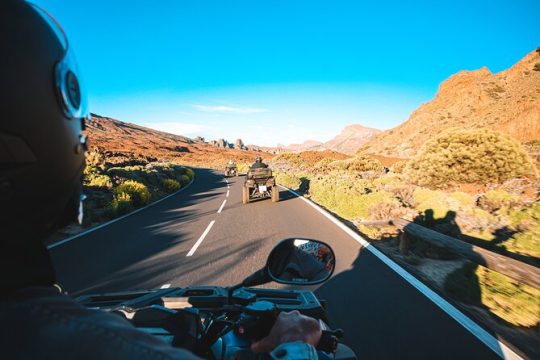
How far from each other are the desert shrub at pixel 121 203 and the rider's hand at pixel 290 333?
35.1 feet

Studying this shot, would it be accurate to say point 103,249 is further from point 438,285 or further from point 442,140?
point 442,140

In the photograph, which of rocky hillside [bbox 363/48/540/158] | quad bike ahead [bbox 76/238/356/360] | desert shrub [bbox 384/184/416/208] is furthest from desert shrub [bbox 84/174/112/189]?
rocky hillside [bbox 363/48/540/158]

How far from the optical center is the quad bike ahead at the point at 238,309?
134 cm

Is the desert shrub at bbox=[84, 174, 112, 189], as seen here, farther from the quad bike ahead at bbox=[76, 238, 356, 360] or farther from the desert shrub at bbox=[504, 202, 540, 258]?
the desert shrub at bbox=[504, 202, 540, 258]

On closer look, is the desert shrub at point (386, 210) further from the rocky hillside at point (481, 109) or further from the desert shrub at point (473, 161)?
the rocky hillside at point (481, 109)

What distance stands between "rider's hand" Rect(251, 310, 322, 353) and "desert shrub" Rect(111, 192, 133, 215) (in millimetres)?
10696

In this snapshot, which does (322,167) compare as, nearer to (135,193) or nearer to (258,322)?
(135,193)

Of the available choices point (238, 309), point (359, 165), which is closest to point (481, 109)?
point (359, 165)

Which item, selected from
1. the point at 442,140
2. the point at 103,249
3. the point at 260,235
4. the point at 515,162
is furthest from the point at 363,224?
the point at 442,140

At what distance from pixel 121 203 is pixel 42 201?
1118cm

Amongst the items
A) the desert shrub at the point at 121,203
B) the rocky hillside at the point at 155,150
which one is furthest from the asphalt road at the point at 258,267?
the rocky hillside at the point at 155,150

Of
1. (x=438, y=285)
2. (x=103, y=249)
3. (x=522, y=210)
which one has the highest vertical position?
(x=522, y=210)

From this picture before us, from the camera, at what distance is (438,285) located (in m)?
4.45

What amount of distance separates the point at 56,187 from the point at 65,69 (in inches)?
20.3
